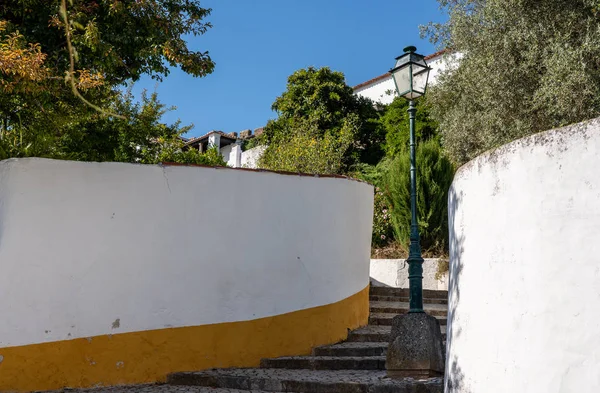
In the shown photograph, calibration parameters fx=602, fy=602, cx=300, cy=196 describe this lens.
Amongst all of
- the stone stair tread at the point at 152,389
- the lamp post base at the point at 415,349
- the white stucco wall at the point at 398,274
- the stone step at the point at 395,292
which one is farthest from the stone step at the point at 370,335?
the white stucco wall at the point at 398,274

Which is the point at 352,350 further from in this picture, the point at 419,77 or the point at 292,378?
the point at 419,77

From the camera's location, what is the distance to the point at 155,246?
610 centimetres

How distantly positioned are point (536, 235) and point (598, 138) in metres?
0.61

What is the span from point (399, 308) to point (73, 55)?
5810 millimetres

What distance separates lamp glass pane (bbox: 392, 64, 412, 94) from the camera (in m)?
6.97

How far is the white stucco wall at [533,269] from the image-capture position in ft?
9.98

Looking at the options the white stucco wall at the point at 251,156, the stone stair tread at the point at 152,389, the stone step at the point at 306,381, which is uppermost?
the white stucco wall at the point at 251,156

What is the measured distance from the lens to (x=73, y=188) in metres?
5.76

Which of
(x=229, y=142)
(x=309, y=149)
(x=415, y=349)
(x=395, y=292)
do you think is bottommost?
(x=415, y=349)

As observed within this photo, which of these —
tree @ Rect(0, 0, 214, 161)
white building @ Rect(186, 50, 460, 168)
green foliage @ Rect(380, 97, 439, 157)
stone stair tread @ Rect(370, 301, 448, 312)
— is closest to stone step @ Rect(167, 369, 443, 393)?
tree @ Rect(0, 0, 214, 161)

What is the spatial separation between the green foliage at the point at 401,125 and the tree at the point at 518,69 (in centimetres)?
266

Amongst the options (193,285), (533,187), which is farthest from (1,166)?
(533,187)

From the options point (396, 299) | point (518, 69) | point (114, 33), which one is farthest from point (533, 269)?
point (518, 69)

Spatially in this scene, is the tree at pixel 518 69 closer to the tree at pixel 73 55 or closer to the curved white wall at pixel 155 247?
the curved white wall at pixel 155 247
